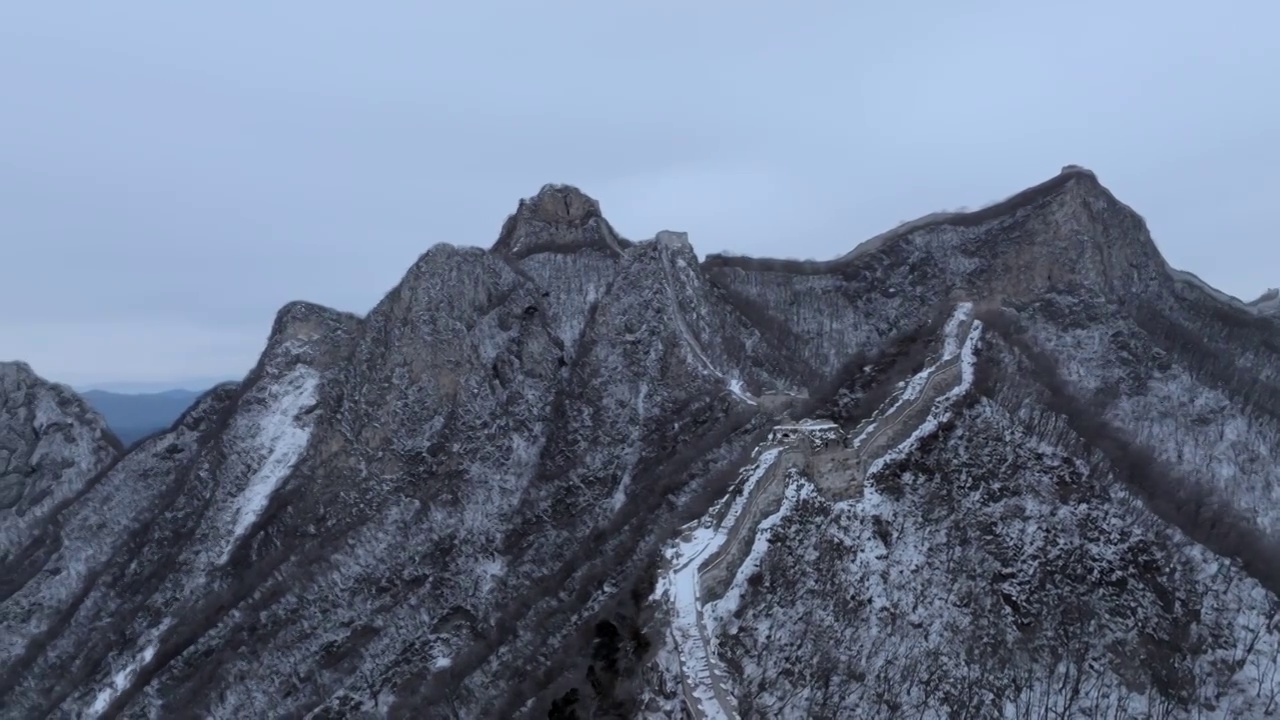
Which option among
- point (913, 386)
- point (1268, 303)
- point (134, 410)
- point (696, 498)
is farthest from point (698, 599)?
point (134, 410)

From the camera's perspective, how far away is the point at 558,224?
58750mm

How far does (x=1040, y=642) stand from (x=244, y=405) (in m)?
48.1

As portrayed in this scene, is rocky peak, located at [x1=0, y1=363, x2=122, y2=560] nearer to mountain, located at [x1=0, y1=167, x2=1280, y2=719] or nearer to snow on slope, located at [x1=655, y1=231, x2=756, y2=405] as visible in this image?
mountain, located at [x1=0, y1=167, x2=1280, y2=719]

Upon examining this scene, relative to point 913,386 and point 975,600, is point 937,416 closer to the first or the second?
point 913,386

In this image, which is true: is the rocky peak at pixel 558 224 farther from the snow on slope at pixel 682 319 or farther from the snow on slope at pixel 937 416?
the snow on slope at pixel 937 416

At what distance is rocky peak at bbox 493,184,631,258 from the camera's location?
57812 millimetres

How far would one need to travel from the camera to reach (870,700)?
26906 mm

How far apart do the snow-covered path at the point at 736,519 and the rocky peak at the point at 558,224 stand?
1093 inches

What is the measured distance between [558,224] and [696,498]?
98.9 ft

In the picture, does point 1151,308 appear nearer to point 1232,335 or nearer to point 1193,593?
point 1232,335

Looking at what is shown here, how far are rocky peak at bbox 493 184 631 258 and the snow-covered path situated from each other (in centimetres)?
2776

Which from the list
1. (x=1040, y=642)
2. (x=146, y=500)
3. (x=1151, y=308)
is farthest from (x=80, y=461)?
(x=1151, y=308)

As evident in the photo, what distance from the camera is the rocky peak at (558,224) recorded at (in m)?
57.8

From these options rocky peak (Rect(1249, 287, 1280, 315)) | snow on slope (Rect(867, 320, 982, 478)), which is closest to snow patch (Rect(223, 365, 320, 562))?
snow on slope (Rect(867, 320, 982, 478))
